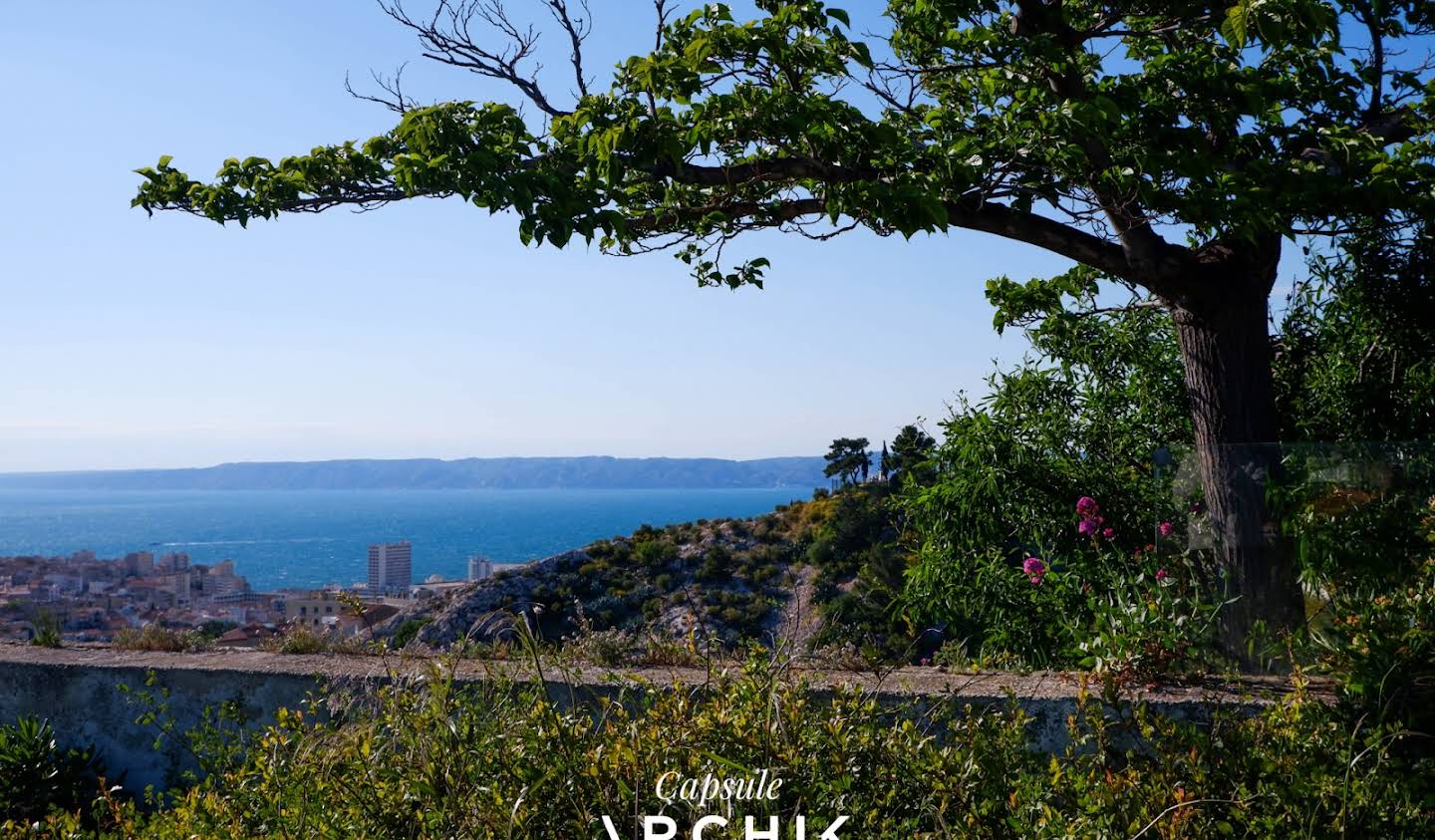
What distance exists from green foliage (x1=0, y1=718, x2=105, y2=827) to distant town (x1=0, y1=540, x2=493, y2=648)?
122cm

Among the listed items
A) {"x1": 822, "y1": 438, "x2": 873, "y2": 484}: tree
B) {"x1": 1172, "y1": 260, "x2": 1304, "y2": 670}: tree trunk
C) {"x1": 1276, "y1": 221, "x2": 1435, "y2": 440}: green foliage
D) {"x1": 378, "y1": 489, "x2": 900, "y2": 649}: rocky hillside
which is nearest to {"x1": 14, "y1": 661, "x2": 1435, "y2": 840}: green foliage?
{"x1": 1172, "y1": 260, "x2": 1304, "y2": 670}: tree trunk

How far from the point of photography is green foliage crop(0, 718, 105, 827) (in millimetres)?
4191

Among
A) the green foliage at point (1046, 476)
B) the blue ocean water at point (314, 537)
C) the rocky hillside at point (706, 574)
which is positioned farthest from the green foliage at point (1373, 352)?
the blue ocean water at point (314, 537)

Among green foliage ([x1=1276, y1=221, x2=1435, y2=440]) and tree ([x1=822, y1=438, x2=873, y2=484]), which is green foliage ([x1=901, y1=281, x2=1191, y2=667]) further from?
tree ([x1=822, y1=438, x2=873, y2=484])

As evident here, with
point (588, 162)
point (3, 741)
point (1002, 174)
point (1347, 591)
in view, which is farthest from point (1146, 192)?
point (3, 741)

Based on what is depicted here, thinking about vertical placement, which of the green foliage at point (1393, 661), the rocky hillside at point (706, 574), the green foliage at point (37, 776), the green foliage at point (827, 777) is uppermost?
the green foliage at point (1393, 661)

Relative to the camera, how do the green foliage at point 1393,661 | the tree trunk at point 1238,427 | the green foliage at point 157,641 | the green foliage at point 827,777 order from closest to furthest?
1. the green foliage at point 827,777
2. the green foliage at point 1393,661
3. the tree trunk at point 1238,427
4. the green foliage at point 157,641

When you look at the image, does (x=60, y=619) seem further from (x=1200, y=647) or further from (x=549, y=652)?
(x=1200, y=647)

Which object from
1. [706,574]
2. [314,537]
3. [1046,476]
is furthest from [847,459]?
[314,537]

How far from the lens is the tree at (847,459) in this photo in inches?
1075

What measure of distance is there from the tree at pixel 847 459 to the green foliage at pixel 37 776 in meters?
23.2

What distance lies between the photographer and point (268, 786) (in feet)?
8.86

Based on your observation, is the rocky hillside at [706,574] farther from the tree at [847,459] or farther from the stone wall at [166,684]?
the stone wall at [166,684]

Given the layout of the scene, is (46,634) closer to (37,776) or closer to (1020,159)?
(37,776)
